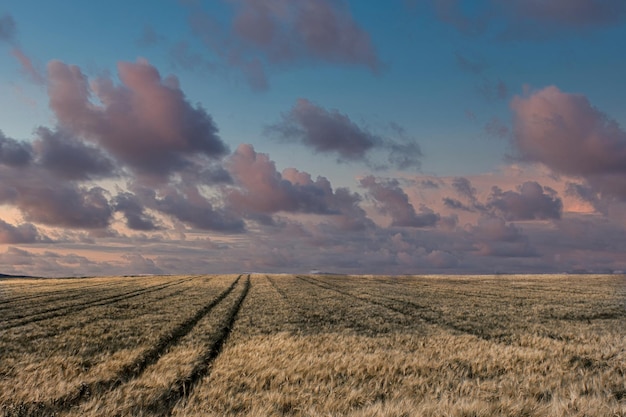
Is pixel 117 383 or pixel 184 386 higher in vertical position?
pixel 184 386

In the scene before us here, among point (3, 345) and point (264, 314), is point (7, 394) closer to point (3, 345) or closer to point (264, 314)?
point (3, 345)

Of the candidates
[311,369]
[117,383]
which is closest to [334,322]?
[311,369]

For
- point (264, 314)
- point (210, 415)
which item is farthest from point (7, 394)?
point (264, 314)

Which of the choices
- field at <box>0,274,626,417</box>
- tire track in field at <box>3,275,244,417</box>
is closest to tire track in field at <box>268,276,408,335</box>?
field at <box>0,274,626,417</box>

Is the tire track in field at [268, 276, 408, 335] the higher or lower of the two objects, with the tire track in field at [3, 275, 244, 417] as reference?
lower

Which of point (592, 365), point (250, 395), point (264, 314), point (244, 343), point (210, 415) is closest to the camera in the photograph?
point (210, 415)

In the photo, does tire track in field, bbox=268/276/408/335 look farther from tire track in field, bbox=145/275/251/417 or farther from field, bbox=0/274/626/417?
tire track in field, bbox=145/275/251/417

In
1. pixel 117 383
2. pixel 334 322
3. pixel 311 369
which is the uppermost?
pixel 311 369

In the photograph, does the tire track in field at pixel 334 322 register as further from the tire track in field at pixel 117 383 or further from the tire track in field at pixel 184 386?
the tire track in field at pixel 184 386

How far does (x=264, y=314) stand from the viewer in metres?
25.5

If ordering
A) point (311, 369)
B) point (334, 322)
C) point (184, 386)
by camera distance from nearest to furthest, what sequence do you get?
1. point (184, 386)
2. point (311, 369)
3. point (334, 322)

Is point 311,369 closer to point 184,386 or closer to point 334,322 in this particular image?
point 184,386

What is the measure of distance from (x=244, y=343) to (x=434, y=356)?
6.45 meters

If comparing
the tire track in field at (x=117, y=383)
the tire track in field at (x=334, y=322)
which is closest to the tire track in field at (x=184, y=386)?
the tire track in field at (x=117, y=383)
